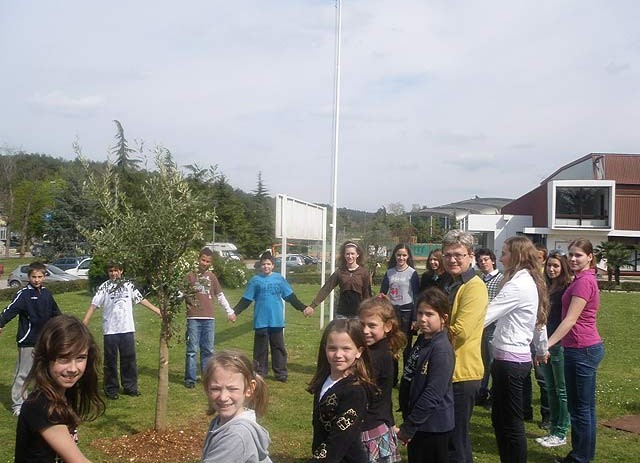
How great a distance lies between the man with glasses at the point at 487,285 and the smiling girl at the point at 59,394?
4638 millimetres

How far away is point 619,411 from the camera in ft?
24.5

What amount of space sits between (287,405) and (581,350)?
3.67 metres

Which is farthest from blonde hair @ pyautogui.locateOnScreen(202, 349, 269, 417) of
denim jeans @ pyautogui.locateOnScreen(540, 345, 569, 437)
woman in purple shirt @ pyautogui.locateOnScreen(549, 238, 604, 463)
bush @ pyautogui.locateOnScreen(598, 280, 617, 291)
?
bush @ pyautogui.locateOnScreen(598, 280, 617, 291)

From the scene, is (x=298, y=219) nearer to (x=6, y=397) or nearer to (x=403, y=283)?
(x=403, y=283)

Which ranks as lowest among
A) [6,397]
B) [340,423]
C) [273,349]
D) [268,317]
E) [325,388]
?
[6,397]

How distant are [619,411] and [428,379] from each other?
4.65 metres

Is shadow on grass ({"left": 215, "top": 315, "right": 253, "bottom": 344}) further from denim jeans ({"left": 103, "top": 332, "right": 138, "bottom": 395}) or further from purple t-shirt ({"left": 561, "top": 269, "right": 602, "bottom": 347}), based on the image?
purple t-shirt ({"left": 561, "top": 269, "right": 602, "bottom": 347})

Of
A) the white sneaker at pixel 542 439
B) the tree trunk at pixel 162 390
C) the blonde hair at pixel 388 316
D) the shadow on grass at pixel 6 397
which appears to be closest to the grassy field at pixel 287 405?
the shadow on grass at pixel 6 397

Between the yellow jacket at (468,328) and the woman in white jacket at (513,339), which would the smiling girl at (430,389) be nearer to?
the yellow jacket at (468,328)

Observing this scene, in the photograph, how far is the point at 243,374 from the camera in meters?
2.87

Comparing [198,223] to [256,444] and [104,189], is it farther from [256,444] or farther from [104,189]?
[256,444]

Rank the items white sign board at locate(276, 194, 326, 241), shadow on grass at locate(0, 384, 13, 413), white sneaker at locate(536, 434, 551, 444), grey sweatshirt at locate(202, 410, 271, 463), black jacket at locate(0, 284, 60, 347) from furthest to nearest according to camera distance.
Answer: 1. white sign board at locate(276, 194, 326, 241)
2. shadow on grass at locate(0, 384, 13, 413)
3. black jacket at locate(0, 284, 60, 347)
4. white sneaker at locate(536, 434, 551, 444)
5. grey sweatshirt at locate(202, 410, 271, 463)

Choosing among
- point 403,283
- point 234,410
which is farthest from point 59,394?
point 403,283

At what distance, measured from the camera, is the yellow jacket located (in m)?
4.41
